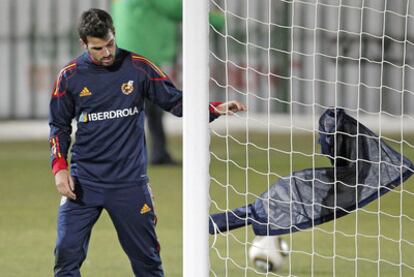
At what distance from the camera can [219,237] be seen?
305 inches

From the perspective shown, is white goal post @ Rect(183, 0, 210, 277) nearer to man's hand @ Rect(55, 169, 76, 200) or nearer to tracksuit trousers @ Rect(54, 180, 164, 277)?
tracksuit trousers @ Rect(54, 180, 164, 277)

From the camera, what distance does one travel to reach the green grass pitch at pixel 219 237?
22.6 ft

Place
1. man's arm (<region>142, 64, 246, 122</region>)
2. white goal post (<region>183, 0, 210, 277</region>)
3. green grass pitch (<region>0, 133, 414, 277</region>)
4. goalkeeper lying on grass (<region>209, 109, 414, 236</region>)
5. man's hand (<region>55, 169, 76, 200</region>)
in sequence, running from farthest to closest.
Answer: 1. green grass pitch (<region>0, 133, 414, 277</region>)
2. goalkeeper lying on grass (<region>209, 109, 414, 236</region>)
3. man's arm (<region>142, 64, 246, 122</region>)
4. man's hand (<region>55, 169, 76, 200</region>)
5. white goal post (<region>183, 0, 210, 277</region>)

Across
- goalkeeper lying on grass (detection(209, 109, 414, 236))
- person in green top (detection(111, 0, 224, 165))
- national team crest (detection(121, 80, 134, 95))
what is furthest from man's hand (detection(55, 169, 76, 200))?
person in green top (detection(111, 0, 224, 165))

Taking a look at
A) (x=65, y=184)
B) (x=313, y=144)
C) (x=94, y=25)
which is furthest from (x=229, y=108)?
(x=313, y=144)

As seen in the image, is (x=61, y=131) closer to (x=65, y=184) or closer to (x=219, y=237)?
(x=65, y=184)

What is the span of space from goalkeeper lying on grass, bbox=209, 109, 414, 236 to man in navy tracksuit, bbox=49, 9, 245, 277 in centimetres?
61

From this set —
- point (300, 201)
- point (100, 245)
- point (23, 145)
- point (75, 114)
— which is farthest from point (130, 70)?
point (23, 145)

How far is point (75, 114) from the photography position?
18.3ft

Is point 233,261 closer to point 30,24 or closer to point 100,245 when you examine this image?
point 100,245

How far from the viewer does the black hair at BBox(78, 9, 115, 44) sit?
17.5 ft

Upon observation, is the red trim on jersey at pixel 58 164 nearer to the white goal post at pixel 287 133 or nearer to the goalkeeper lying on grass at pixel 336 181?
the white goal post at pixel 287 133

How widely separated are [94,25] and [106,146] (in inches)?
22.3

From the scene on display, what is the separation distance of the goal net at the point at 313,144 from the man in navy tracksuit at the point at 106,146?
1.47 feet
